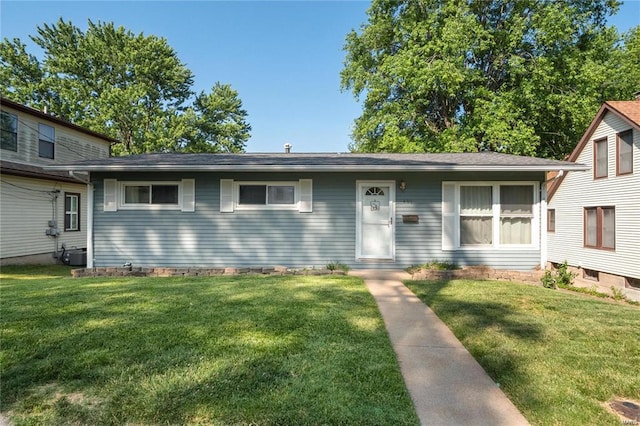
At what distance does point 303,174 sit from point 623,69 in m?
18.1

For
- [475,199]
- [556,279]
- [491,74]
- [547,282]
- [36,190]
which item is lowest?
[556,279]

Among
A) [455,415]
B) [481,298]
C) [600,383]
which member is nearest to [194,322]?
[455,415]

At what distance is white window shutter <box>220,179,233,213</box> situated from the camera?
8.09 m

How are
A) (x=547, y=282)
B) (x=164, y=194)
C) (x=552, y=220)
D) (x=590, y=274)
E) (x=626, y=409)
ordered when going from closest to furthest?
(x=626, y=409)
(x=547, y=282)
(x=164, y=194)
(x=590, y=274)
(x=552, y=220)

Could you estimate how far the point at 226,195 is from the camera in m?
8.10

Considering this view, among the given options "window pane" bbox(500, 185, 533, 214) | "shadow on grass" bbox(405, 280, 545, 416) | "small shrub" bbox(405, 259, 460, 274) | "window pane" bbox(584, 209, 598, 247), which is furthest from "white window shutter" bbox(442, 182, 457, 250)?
"window pane" bbox(584, 209, 598, 247)

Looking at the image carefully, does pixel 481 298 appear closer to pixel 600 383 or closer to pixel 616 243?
pixel 600 383

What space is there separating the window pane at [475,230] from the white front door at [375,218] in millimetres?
1652

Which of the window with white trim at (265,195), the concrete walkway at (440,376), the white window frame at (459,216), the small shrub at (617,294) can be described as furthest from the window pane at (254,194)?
the small shrub at (617,294)

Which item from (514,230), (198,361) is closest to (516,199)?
(514,230)

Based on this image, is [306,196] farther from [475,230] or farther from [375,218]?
[475,230]

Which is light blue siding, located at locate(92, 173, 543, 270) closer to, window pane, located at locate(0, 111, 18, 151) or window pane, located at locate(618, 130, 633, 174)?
window pane, located at locate(0, 111, 18, 151)

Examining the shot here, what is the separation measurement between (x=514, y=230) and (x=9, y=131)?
50.1 feet

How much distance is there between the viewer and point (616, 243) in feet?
39.5
